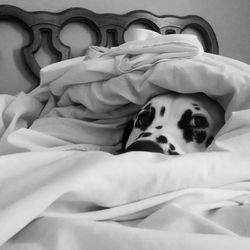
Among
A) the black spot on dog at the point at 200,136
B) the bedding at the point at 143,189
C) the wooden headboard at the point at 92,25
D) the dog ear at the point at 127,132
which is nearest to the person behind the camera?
the bedding at the point at 143,189

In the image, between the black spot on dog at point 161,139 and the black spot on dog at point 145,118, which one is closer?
the black spot on dog at point 161,139

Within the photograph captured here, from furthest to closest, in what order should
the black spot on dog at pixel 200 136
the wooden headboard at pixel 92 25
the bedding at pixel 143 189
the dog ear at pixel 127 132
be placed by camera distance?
the wooden headboard at pixel 92 25
the dog ear at pixel 127 132
the black spot on dog at pixel 200 136
the bedding at pixel 143 189

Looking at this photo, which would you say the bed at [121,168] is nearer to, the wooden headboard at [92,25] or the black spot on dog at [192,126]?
the black spot on dog at [192,126]

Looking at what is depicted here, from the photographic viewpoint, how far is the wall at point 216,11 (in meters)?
1.58

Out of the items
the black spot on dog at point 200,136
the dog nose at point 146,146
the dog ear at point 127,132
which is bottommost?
the dog ear at point 127,132

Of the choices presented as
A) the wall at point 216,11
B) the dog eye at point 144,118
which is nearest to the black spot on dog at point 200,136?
the dog eye at point 144,118

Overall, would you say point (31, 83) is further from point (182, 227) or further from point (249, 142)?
point (182, 227)

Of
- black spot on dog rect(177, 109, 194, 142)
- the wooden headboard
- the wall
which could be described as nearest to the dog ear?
black spot on dog rect(177, 109, 194, 142)

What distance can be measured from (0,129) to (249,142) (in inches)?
24.4

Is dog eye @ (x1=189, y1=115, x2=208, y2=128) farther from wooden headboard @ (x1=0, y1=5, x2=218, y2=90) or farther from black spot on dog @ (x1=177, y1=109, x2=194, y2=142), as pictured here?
wooden headboard @ (x1=0, y1=5, x2=218, y2=90)

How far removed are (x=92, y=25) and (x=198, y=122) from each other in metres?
0.88

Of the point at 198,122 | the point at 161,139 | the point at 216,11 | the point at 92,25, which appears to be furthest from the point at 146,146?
the point at 216,11

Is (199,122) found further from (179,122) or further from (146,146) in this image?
(146,146)

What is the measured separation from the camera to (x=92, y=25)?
1.50 m
